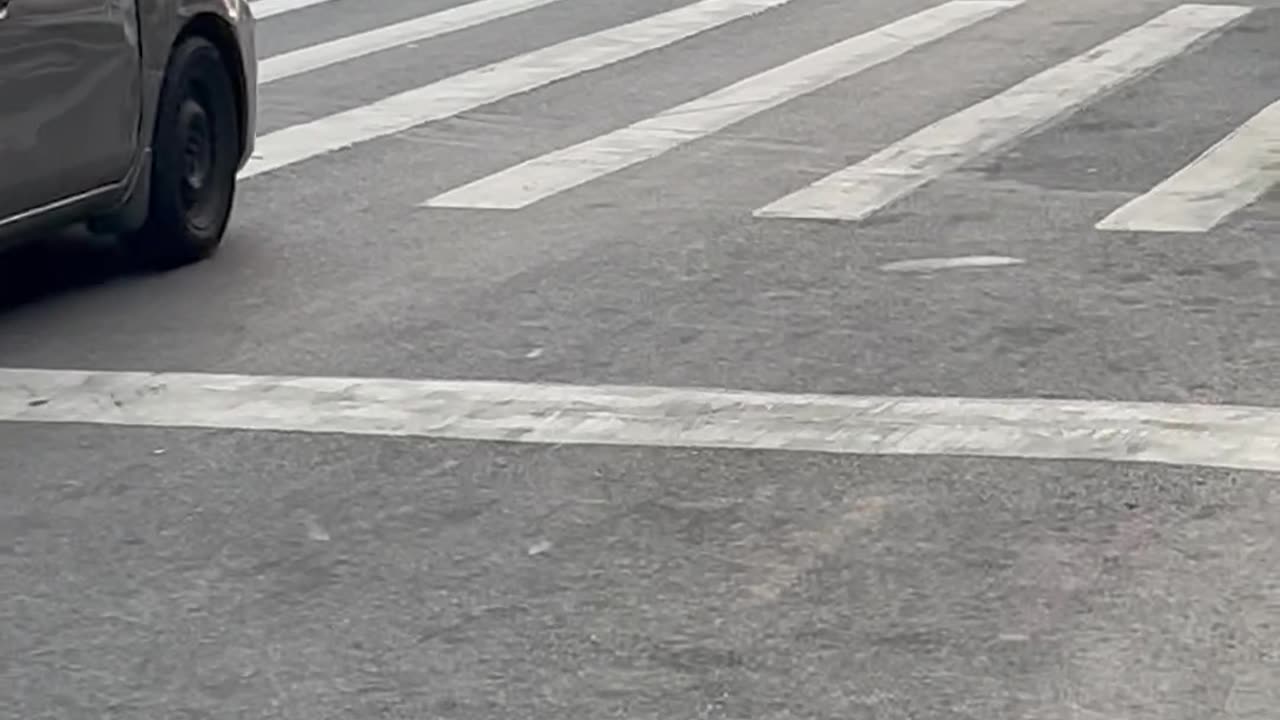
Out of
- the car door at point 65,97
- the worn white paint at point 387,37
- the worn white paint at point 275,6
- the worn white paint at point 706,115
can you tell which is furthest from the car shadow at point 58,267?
the worn white paint at point 275,6

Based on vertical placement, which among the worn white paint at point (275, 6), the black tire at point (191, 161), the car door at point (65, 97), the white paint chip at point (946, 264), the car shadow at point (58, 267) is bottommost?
the worn white paint at point (275, 6)

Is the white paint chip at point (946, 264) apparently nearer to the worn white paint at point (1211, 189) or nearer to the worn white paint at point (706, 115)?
the worn white paint at point (1211, 189)

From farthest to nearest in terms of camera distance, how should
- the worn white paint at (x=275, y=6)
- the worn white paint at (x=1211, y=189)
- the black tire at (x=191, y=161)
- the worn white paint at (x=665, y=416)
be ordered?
the worn white paint at (x=275, y=6), the worn white paint at (x=1211, y=189), the black tire at (x=191, y=161), the worn white paint at (x=665, y=416)

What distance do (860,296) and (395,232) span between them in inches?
81.5

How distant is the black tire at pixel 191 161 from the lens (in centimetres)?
953

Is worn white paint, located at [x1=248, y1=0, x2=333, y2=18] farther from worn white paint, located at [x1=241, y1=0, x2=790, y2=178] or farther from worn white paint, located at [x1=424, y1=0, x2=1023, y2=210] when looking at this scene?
worn white paint, located at [x1=424, y1=0, x2=1023, y2=210]

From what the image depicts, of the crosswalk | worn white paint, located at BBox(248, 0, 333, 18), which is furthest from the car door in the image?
worn white paint, located at BBox(248, 0, 333, 18)

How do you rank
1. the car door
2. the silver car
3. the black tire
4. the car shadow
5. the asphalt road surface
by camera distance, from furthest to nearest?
the black tire → the car shadow → the silver car → the car door → the asphalt road surface

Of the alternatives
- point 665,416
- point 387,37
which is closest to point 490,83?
point 387,37

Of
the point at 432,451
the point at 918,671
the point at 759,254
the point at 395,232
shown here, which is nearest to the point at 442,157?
the point at 395,232

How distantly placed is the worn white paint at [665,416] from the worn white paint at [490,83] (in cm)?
407

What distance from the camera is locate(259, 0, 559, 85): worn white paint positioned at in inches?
600

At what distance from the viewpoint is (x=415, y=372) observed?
8047 millimetres

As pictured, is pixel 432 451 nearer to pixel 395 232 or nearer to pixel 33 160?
pixel 33 160
